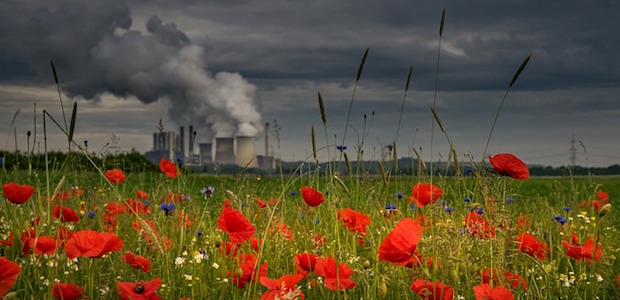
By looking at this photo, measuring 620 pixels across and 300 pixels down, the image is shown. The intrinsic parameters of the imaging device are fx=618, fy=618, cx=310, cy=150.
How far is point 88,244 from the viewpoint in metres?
2.00

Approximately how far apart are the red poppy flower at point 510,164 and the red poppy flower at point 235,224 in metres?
0.85

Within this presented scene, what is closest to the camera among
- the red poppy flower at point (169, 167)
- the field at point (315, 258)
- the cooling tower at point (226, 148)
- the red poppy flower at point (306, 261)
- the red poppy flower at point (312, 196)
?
the field at point (315, 258)

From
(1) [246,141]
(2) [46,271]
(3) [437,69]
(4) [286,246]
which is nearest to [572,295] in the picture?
(3) [437,69]

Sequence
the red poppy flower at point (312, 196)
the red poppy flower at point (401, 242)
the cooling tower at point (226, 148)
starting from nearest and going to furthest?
the red poppy flower at point (401, 242)
the red poppy flower at point (312, 196)
the cooling tower at point (226, 148)

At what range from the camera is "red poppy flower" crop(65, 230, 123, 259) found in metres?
1.98

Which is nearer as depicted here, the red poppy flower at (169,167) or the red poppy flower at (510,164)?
the red poppy flower at (510,164)

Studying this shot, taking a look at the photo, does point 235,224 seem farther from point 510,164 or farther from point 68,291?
point 510,164

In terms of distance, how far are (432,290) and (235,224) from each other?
0.70m

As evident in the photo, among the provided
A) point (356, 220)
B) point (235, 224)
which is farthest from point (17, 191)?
point (356, 220)

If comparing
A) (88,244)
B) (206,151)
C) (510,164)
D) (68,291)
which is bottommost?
(68,291)

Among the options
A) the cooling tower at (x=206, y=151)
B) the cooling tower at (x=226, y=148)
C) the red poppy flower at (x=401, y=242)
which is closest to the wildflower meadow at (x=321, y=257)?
the red poppy flower at (x=401, y=242)

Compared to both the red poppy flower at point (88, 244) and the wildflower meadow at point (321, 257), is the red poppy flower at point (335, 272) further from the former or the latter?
the red poppy flower at point (88, 244)

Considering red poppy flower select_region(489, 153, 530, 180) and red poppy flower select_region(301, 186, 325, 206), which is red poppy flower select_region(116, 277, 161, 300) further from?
red poppy flower select_region(489, 153, 530, 180)

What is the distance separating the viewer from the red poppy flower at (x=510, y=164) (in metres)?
2.00
